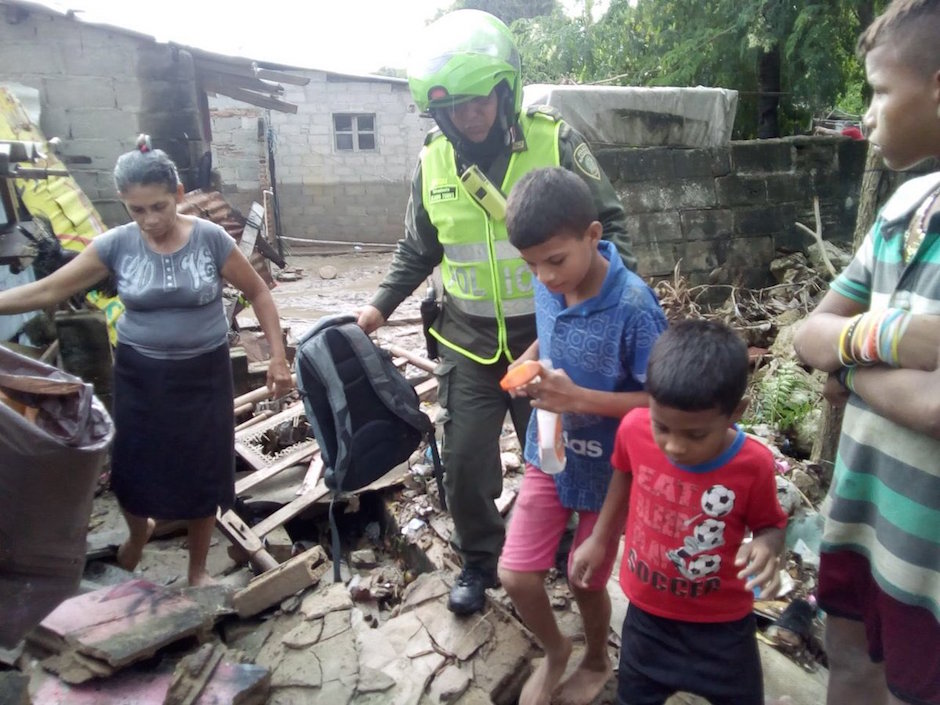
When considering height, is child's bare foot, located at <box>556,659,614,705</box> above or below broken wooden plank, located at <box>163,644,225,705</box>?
above

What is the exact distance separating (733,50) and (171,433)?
7478 mm

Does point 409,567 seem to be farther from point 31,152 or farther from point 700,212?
point 700,212

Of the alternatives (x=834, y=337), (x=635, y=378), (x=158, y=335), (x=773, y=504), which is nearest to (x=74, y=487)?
(x=158, y=335)

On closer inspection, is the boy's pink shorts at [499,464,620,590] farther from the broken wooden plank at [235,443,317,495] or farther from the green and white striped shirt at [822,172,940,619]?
the broken wooden plank at [235,443,317,495]

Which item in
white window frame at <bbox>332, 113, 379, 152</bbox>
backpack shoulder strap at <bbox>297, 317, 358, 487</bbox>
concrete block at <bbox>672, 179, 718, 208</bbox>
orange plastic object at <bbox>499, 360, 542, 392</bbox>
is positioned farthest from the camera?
white window frame at <bbox>332, 113, 379, 152</bbox>

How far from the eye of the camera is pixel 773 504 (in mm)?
1728

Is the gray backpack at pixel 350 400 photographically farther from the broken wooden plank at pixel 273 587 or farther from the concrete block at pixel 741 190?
the concrete block at pixel 741 190

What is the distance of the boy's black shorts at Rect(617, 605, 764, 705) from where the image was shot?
1814 millimetres

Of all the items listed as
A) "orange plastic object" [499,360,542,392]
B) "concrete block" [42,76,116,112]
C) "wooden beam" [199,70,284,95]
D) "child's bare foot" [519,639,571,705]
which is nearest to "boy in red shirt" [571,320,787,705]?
Answer: "orange plastic object" [499,360,542,392]

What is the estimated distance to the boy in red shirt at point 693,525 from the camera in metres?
1.65

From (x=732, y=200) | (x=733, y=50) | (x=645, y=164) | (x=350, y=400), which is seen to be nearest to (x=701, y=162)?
(x=732, y=200)

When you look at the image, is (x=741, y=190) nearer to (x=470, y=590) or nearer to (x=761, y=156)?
(x=761, y=156)

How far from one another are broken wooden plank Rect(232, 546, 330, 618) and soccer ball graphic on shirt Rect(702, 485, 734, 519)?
2043 millimetres

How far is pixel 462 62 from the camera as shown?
8.21 feet
